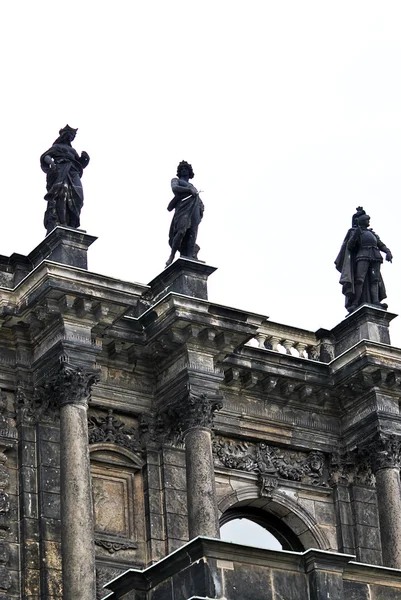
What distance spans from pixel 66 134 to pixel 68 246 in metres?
2.36

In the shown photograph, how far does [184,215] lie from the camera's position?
3145 cm

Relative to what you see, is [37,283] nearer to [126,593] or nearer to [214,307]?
[214,307]

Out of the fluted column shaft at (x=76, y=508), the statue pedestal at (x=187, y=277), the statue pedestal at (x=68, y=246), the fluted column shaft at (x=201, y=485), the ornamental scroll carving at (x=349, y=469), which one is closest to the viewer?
the fluted column shaft at (x=76, y=508)

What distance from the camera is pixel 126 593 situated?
24.1m

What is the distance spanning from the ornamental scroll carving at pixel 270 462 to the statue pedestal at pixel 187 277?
2671mm

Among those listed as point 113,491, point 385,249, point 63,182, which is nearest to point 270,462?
point 113,491

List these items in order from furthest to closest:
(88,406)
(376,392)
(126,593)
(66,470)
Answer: (376,392)
(88,406)
(66,470)
(126,593)

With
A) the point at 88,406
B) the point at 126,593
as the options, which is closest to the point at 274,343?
the point at 88,406

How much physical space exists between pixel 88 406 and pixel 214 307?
2.53m

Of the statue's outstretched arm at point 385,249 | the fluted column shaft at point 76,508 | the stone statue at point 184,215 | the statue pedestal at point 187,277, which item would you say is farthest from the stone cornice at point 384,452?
the fluted column shaft at point 76,508

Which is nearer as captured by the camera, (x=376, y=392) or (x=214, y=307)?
(x=214, y=307)

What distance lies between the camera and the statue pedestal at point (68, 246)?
96.5ft

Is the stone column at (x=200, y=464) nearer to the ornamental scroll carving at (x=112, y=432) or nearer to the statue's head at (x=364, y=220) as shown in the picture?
the ornamental scroll carving at (x=112, y=432)

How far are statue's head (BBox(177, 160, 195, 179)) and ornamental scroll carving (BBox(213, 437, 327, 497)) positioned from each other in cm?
444
